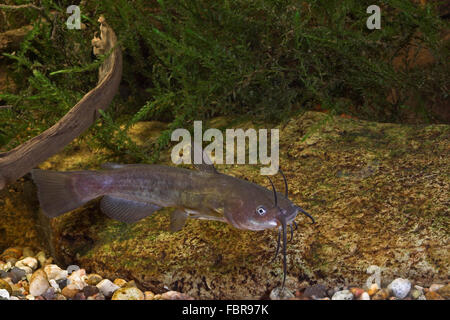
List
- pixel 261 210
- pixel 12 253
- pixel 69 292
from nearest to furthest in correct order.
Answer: pixel 261 210 < pixel 69 292 < pixel 12 253

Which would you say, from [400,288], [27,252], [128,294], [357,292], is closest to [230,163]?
[128,294]

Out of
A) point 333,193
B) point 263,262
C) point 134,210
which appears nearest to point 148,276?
point 134,210

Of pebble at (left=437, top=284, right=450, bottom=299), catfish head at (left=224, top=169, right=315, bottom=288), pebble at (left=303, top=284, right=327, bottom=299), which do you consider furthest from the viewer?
pebble at (left=303, top=284, right=327, bottom=299)

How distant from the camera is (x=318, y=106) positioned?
14.0 feet

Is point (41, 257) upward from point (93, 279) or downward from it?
downward

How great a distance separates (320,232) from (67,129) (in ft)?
6.57

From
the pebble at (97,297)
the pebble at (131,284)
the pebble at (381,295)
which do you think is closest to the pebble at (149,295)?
the pebble at (131,284)

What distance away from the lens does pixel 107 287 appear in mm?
2527

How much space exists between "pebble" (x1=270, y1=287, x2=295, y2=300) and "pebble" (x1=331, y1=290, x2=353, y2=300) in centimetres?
23

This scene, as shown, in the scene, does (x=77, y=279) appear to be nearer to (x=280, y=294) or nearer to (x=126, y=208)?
(x=126, y=208)

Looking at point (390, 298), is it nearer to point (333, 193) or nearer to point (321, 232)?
point (321, 232)

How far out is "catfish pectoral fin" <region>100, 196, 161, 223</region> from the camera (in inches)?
96.6

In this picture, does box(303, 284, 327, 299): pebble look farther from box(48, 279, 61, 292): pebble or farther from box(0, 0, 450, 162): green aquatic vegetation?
box(48, 279, 61, 292): pebble

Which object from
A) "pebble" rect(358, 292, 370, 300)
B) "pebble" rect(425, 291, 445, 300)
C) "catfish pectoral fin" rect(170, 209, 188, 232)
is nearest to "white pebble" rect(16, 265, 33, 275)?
"catfish pectoral fin" rect(170, 209, 188, 232)
